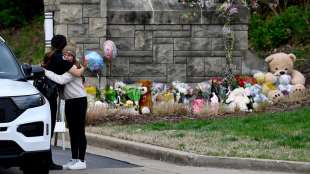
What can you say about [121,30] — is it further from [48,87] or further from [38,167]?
[38,167]

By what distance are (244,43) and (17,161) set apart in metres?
10.2

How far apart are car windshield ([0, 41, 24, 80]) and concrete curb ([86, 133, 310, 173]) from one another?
2450 mm

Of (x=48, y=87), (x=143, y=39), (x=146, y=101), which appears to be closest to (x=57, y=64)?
(x=48, y=87)

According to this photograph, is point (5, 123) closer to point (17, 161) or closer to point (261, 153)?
point (17, 161)

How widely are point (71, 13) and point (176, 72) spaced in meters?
2.59

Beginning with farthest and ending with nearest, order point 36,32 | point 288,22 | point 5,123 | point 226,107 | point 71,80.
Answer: point 36,32 < point 288,22 < point 226,107 < point 71,80 < point 5,123

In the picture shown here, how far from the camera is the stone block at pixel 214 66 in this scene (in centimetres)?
1830

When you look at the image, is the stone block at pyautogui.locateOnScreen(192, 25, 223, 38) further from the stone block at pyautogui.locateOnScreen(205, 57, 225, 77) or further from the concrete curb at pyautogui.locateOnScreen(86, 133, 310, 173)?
the concrete curb at pyautogui.locateOnScreen(86, 133, 310, 173)

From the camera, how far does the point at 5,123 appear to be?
8.94m

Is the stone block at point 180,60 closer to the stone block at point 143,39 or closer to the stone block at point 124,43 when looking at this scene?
the stone block at point 143,39

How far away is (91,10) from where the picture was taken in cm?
1791

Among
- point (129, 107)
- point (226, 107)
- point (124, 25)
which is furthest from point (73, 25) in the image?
point (226, 107)

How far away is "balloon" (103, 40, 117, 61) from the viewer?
1752cm

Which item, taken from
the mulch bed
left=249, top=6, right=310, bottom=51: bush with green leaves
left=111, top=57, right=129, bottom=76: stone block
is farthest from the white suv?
left=249, top=6, right=310, bottom=51: bush with green leaves
